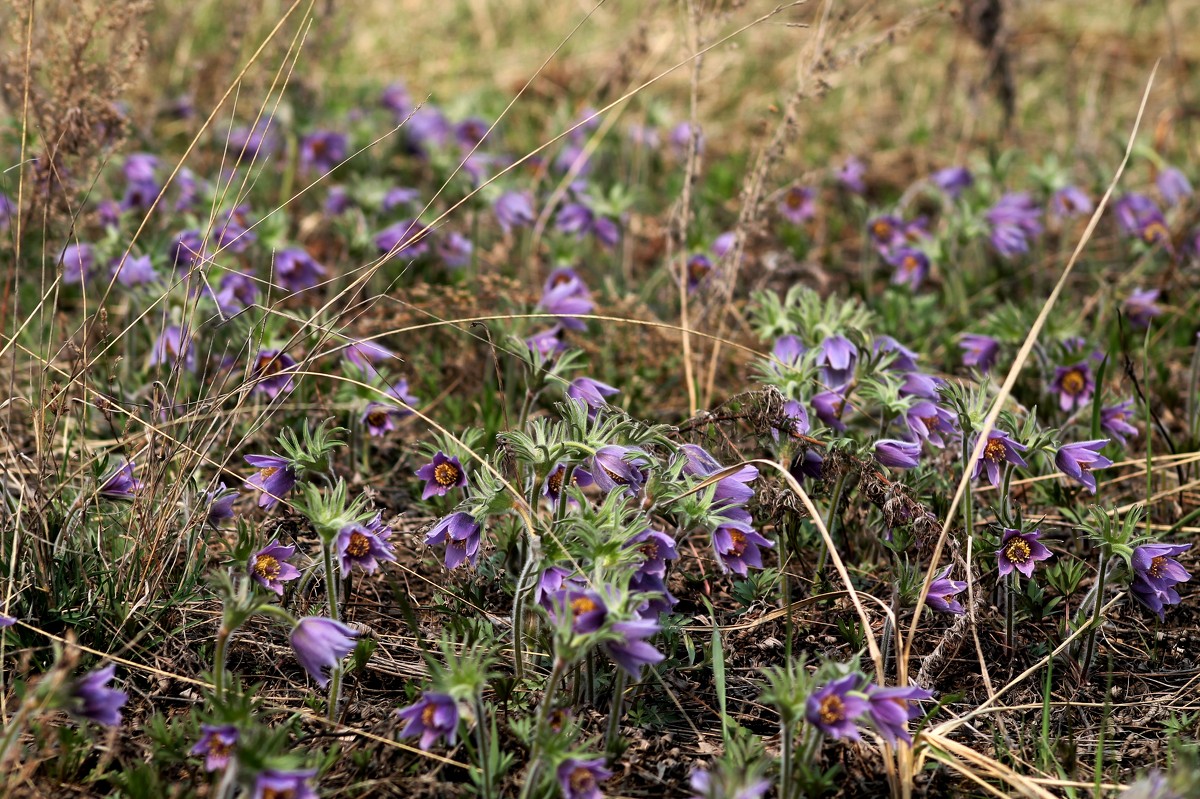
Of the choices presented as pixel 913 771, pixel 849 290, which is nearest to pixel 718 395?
pixel 849 290

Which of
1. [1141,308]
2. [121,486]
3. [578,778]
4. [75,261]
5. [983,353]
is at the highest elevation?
[75,261]

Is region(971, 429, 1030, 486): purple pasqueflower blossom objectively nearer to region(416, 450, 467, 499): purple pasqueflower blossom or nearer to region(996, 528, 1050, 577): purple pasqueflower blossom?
region(996, 528, 1050, 577): purple pasqueflower blossom

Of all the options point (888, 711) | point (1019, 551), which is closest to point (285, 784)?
point (888, 711)

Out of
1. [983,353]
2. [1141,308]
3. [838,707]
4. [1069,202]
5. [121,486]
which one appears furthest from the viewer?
[1069,202]

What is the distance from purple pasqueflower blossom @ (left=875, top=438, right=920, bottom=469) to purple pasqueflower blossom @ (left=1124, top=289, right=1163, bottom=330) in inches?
59.6

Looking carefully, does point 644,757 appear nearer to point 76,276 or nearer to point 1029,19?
point 76,276

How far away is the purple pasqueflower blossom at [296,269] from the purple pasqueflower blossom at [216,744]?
1.84m

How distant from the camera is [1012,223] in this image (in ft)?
12.9

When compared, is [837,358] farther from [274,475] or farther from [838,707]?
[274,475]

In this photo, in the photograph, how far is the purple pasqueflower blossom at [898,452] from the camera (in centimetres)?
243

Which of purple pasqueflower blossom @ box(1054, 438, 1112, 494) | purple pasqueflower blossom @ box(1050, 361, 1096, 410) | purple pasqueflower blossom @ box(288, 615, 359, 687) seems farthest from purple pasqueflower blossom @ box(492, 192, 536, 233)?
purple pasqueflower blossom @ box(288, 615, 359, 687)

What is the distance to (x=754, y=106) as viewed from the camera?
5777 mm

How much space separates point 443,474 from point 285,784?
2.75ft

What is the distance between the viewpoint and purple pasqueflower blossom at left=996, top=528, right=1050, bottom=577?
2348mm
